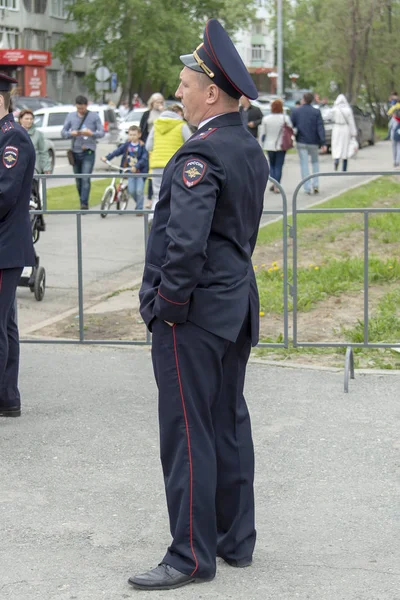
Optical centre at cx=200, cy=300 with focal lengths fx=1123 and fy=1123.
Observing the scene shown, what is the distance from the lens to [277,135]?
20.2 metres

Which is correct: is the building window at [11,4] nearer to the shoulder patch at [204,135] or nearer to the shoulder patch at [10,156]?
the shoulder patch at [10,156]

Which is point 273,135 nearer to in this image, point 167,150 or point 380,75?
point 167,150

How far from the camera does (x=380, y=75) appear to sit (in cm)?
5403

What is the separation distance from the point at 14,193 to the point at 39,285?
4573 millimetres

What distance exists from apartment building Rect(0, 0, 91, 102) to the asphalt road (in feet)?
167

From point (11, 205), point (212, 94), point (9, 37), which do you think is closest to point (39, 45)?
point (9, 37)

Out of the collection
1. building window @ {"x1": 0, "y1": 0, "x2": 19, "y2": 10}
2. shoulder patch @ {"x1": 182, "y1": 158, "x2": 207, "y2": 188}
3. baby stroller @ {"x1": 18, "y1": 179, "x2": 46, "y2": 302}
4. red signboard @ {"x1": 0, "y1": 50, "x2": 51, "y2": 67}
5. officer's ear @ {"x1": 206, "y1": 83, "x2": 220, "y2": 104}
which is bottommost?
baby stroller @ {"x1": 18, "y1": 179, "x2": 46, "y2": 302}

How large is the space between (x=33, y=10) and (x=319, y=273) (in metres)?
68.9

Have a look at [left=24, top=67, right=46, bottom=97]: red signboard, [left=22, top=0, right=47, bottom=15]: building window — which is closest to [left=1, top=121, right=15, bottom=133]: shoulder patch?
[left=24, top=67, right=46, bottom=97]: red signboard

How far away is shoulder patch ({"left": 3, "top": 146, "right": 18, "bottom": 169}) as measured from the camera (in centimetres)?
591

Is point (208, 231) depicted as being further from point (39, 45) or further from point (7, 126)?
point (39, 45)

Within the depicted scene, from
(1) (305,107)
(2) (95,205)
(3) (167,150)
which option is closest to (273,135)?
(1) (305,107)

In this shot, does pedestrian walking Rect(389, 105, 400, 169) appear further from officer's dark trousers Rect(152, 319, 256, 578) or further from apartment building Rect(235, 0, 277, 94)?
apartment building Rect(235, 0, 277, 94)

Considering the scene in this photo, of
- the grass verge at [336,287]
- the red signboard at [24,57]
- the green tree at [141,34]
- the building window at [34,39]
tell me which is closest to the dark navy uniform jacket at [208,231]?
the grass verge at [336,287]
